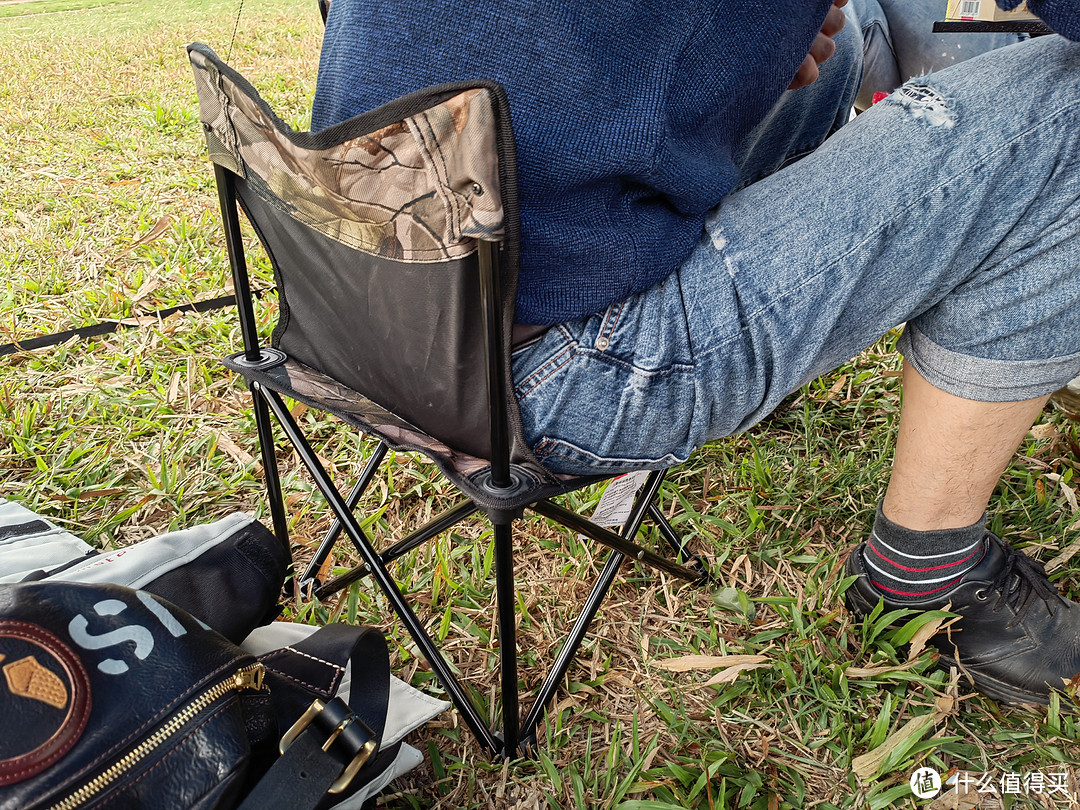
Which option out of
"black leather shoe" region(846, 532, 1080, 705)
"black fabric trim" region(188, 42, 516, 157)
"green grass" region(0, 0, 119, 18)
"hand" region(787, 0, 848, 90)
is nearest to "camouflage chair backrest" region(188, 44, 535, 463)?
"black fabric trim" region(188, 42, 516, 157)

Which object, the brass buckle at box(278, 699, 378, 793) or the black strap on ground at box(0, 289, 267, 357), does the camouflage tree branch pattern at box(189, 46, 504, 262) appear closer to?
the brass buckle at box(278, 699, 378, 793)

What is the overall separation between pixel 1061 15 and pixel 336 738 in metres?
1.07

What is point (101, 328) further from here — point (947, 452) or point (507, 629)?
point (947, 452)

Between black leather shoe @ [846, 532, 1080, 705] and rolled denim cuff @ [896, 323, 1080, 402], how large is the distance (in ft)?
1.31

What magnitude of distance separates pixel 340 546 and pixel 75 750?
970mm

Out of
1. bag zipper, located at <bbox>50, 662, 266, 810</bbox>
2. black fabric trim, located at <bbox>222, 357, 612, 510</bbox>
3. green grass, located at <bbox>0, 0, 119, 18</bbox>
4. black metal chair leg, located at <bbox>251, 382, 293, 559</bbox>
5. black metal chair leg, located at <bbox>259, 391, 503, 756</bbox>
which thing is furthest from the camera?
green grass, located at <bbox>0, 0, 119, 18</bbox>

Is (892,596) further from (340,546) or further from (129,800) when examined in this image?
(129,800)

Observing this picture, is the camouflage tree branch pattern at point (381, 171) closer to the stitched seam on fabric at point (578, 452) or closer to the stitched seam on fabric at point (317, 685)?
the stitched seam on fabric at point (578, 452)

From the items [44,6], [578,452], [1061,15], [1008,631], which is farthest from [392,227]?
[44,6]

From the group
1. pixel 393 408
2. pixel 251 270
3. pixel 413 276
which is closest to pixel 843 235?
pixel 413 276

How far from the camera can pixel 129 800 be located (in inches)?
27.4

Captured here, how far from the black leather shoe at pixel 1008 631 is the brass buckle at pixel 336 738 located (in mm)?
964

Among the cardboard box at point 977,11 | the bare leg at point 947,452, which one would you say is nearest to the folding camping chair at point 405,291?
the bare leg at point 947,452

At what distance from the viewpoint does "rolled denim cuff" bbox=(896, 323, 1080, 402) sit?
100 centimetres
